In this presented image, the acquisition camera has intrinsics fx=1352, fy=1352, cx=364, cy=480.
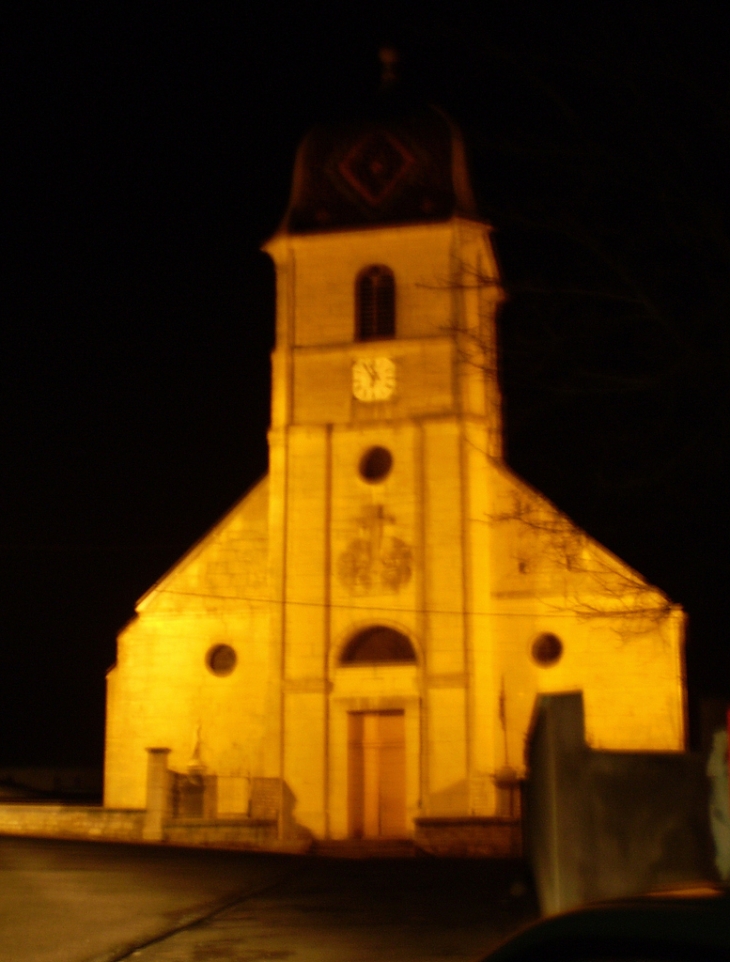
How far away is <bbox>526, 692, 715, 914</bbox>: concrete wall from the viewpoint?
11360 mm

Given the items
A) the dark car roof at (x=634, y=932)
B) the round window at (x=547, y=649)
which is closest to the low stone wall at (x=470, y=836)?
the round window at (x=547, y=649)

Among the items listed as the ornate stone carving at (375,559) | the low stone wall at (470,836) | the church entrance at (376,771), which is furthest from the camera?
the ornate stone carving at (375,559)

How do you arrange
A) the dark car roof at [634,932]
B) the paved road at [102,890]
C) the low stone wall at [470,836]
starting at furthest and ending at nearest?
the low stone wall at [470,836] < the paved road at [102,890] < the dark car roof at [634,932]

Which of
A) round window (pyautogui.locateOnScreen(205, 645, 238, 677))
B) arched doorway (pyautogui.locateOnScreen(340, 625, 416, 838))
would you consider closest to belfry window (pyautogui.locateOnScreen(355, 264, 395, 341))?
arched doorway (pyautogui.locateOnScreen(340, 625, 416, 838))

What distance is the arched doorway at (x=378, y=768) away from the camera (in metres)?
25.7

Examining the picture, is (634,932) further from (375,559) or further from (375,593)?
(375,559)

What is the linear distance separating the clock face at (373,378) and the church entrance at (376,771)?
641 cm

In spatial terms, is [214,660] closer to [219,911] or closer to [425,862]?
[425,862]

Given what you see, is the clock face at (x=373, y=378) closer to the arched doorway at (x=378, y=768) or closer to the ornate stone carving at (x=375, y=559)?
the ornate stone carving at (x=375, y=559)

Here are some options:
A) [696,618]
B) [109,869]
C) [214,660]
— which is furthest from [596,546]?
[109,869]

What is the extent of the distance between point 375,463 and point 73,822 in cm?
908

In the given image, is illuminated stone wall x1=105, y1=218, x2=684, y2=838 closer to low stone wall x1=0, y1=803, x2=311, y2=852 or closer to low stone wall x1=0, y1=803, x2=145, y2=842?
low stone wall x1=0, y1=803, x2=311, y2=852

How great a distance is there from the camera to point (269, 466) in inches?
1094

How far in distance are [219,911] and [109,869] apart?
3536mm
